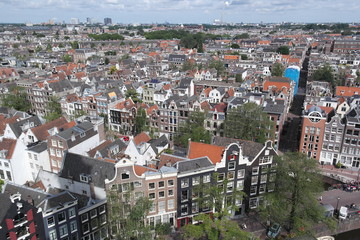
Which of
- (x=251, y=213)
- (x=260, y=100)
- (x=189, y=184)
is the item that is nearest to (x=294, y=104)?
(x=260, y=100)

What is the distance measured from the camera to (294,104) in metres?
141

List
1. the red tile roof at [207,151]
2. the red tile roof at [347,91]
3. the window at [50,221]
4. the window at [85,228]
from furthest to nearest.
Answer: the red tile roof at [347,91] < the red tile roof at [207,151] < the window at [85,228] < the window at [50,221]

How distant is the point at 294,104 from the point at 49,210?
12518 centimetres

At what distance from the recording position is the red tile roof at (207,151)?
58213 mm

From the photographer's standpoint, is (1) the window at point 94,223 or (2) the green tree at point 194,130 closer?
(1) the window at point 94,223

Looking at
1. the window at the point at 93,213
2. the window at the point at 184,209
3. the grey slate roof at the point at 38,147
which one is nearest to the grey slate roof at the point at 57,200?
the window at the point at 93,213

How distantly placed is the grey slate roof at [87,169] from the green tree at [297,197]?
1178 inches

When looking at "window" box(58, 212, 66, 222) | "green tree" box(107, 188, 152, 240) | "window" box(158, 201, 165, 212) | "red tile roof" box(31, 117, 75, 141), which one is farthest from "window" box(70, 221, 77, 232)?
"red tile roof" box(31, 117, 75, 141)

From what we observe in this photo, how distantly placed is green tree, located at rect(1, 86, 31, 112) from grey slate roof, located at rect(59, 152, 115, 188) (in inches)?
2721

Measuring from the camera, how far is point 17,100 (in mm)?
113125

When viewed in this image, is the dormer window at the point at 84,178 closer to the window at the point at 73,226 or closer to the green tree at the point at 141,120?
the window at the point at 73,226

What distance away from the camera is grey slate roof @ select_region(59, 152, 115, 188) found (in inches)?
2099

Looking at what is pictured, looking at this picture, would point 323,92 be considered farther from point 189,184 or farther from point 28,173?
point 28,173

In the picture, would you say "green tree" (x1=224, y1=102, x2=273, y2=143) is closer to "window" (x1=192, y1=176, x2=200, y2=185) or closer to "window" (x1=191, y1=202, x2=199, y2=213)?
"window" (x1=192, y1=176, x2=200, y2=185)
